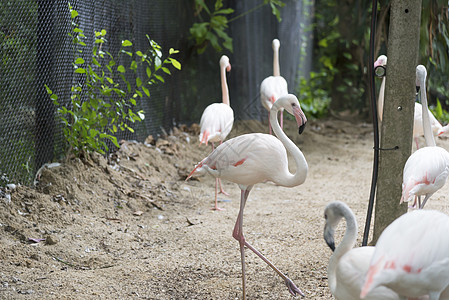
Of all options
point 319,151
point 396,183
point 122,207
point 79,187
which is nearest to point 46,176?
point 79,187

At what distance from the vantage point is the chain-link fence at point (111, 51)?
4.13 meters

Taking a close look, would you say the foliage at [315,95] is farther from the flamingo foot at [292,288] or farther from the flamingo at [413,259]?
the flamingo at [413,259]

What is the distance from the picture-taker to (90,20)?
4922mm

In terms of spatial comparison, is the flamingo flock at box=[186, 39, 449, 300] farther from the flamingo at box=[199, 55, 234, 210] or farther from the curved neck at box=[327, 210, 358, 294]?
the flamingo at box=[199, 55, 234, 210]

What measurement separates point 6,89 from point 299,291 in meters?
2.61

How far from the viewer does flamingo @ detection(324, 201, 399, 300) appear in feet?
7.11

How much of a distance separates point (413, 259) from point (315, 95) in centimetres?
912

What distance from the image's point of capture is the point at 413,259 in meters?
2.04

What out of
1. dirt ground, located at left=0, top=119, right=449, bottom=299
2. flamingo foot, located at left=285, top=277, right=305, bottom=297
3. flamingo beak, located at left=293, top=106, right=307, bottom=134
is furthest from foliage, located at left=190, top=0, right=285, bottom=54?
flamingo foot, located at left=285, top=277, right=305, bottom=297

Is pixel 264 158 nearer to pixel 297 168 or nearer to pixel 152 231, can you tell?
pixel 297 168

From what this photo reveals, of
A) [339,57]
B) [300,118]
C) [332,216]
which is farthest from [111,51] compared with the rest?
[339,57]

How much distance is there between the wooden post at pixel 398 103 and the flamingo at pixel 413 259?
112 cm

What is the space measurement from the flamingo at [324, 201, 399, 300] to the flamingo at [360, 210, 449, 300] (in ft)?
0.33

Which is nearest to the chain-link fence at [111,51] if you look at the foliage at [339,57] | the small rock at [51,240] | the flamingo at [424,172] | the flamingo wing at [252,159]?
the small rock at [51,240]
